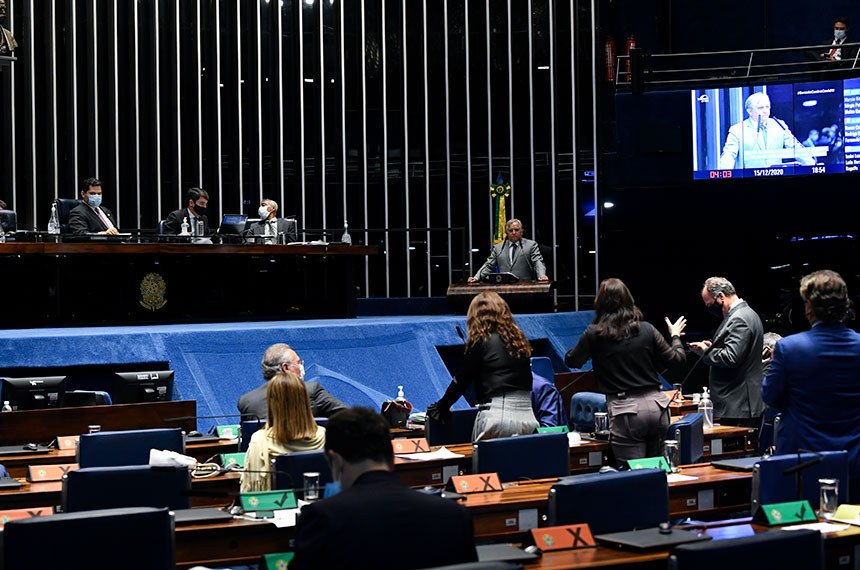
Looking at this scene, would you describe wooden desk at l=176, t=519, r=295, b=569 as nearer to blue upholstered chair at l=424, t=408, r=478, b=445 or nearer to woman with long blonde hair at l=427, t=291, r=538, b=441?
woman with long blonde hair at l=427, t=291, r=538, b=441

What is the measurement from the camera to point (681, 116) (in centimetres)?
1453

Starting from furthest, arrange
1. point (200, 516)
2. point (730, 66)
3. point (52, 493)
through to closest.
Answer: point (730, 66) → point (52, 493) → point (200, 516)

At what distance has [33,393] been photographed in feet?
24.7

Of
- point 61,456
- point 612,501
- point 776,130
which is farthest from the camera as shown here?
point 776,130

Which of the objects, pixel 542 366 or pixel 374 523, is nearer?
pixel 374 523

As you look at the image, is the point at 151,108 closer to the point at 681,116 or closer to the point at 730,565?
the point at 681,116

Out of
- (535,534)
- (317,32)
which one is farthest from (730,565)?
(317,32)

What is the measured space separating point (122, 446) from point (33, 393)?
2.56 metres

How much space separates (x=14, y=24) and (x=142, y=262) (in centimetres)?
497

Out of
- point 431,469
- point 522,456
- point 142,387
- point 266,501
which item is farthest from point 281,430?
point 142,387

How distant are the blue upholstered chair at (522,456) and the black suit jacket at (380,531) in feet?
6.82

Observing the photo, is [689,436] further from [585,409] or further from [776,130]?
[776,130]

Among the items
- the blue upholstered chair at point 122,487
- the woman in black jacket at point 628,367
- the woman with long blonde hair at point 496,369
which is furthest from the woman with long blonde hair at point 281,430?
the woman in black jacket at point 628,367

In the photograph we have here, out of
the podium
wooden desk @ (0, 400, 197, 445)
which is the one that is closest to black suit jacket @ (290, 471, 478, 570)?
wooden desk @ (0, 400, 197, 445)
